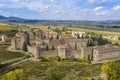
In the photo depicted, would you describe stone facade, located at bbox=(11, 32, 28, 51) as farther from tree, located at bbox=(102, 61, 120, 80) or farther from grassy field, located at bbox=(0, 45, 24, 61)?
tree, located at bbox=(102, 61, 120, 80)

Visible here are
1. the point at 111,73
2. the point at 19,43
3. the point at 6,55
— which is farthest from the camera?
the point at 19,43

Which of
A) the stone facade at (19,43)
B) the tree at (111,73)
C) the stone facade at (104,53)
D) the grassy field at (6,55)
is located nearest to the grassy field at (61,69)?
the grassy field at (6,55)

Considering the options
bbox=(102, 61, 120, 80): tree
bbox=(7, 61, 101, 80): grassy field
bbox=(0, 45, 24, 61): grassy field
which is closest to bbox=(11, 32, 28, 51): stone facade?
bbox=(0, 45, 24, 61): grassy field

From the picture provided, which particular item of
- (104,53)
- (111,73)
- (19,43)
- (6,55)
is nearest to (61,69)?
(111,73)

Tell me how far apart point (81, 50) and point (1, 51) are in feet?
121

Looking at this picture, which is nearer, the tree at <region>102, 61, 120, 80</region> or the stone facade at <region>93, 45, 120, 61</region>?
the tree at <region>102, 61, 120, 80</region>

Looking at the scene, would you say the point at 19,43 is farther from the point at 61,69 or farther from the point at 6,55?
the point at 61,69

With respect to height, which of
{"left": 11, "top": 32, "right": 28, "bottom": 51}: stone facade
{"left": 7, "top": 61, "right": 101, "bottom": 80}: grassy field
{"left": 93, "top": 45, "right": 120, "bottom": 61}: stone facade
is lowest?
{"left": 7, "top": 61, "right": 101, "bottom": 80}: grassy field

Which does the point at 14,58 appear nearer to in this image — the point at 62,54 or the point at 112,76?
the point at 62,54

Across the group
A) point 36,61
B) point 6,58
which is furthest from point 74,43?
point 6,58

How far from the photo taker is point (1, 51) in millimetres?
110688

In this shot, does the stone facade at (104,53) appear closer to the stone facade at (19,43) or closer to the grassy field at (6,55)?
the grassy field at (6,55)

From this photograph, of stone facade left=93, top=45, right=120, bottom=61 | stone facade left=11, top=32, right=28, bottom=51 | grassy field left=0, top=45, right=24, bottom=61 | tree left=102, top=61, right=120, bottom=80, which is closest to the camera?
tree left=102, top=61, right=120, bottom=80

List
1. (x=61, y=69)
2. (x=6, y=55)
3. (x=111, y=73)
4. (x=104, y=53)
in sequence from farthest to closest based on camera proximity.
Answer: (x=104, y=53)
(x=6, y=55)
(x=61, y=69)
(x=111, y=73)
